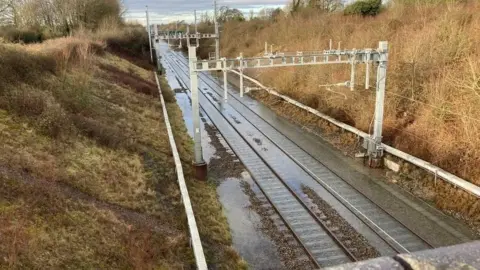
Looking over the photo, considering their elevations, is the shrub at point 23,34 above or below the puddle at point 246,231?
above

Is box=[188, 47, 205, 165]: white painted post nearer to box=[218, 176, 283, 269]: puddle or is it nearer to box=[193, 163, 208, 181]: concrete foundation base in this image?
box=[193, 163, 208, 181]: concrete foundation base

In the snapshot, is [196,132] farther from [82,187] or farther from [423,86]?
[423,86]

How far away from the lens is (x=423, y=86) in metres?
18.3

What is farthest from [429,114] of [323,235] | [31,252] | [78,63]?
[78,63]

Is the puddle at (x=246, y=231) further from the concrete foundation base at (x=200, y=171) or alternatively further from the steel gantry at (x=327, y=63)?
the steel gantry at (x=327, y=63)

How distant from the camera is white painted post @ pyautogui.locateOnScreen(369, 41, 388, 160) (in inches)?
641

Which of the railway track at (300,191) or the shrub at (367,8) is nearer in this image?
the railway track at (300,191)

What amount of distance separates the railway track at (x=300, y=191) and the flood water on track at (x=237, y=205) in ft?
2.04

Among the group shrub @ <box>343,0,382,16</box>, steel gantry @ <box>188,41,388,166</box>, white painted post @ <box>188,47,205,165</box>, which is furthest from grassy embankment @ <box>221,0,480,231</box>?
white painted post @ <box>188,47,205,165</box>

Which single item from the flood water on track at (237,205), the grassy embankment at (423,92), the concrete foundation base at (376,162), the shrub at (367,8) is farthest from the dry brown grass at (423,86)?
the shrub at (367,8)

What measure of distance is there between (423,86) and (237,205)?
1072 cm

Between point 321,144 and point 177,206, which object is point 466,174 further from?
point 177,206

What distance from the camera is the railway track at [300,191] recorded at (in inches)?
437

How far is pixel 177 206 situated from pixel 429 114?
1131 centimetres
